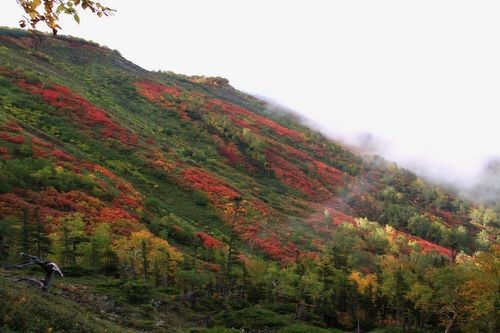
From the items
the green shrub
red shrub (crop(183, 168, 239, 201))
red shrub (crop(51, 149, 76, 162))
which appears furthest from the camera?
red shrub (crop(183, 168, 239, 201))

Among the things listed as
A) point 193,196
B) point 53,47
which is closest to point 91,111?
point 193,196

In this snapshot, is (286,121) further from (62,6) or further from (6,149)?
(62,6)

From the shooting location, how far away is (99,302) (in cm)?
2741

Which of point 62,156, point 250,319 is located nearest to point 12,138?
point 62,156

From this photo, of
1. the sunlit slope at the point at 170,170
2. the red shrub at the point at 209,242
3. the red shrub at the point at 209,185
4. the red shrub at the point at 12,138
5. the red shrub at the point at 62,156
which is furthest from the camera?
the red shrub at the point at 209,185

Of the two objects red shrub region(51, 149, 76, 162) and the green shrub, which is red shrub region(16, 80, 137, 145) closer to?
red shrub region(51, 149, 76, 162)

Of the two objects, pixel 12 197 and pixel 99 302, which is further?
pixel 12 197

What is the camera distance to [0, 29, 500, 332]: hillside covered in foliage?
111 ft

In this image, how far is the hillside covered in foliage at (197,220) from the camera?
1335 inches

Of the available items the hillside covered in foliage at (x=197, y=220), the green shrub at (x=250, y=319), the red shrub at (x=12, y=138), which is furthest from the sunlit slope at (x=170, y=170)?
the green shrub at (x=250, y=319)

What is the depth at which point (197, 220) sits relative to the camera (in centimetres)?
6819

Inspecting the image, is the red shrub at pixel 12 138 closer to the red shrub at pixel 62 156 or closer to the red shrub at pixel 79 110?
the red shrub at pixel 62 156

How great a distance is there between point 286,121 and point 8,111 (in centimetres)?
12618

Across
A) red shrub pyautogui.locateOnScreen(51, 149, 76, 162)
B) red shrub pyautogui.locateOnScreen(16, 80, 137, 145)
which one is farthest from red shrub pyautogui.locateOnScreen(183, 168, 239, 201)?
red shrub pyautogui.locateOnScreen(51, 149, 76, 162)
